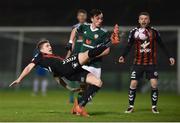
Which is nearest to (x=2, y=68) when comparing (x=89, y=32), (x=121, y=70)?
(x=121, y=70)

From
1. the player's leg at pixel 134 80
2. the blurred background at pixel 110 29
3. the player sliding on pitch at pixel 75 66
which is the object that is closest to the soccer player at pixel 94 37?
the player sliding on pitch at pixel 75 66

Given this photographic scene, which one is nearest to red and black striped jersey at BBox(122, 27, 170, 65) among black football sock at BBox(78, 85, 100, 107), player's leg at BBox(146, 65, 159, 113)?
player's leg at BBox(146, 65, 159, 113)

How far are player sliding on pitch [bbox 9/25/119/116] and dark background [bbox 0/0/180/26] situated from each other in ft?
50.6

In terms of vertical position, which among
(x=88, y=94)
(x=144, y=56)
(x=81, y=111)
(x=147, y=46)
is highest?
(x=147, y=46)

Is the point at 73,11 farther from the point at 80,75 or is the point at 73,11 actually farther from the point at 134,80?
the point at 80,75

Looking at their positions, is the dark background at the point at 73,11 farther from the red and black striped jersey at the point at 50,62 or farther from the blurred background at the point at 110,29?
the red and black striped jersey at the point at 50,62

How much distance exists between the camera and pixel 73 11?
27.6 metres

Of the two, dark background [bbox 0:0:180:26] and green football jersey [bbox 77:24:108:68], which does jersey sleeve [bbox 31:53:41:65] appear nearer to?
green football jersey [bbox 77:24:108:68]

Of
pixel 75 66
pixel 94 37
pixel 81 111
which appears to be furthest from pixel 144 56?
pixel 81 111

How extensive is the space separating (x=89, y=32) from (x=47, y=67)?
4.14 ft

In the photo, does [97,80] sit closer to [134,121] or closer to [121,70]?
[134,121]

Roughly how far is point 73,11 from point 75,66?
17.6m

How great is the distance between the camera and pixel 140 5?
25.5m

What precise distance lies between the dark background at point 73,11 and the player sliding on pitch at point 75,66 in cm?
1543
